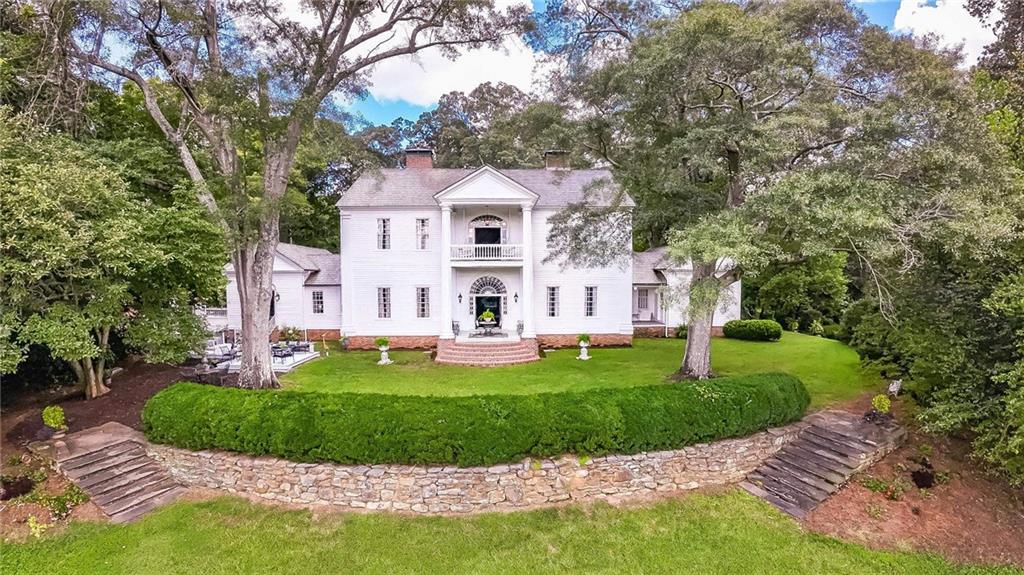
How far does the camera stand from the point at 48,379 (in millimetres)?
11938

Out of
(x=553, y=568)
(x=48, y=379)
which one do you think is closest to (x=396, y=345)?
(x=48, y=379)

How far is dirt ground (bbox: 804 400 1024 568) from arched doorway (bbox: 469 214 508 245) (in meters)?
14.6

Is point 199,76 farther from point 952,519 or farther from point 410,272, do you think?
point 952,519

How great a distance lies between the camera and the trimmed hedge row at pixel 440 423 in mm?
8344

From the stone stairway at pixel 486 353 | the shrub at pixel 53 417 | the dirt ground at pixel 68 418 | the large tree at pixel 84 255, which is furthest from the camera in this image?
the stone stairway at pixel 486 353

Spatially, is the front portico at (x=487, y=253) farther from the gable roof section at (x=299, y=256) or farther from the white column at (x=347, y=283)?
the gable roof section at (x=299, y=256)

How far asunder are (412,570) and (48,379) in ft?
40.6

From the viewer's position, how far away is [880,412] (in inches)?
392

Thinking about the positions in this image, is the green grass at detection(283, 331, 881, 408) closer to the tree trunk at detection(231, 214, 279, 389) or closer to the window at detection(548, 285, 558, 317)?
the tree trunk at detection(231, 214, 279, 389)

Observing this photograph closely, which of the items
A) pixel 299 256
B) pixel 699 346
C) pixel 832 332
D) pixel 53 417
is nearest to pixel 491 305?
pixel 299 256

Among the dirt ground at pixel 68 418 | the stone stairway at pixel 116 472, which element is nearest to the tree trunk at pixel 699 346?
the stone stairway at pixel 116 472

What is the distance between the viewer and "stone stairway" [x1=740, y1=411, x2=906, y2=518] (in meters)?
8.66

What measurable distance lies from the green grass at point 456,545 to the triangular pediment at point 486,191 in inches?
487

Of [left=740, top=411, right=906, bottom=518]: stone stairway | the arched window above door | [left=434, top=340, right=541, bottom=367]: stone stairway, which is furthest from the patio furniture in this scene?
[left=740, top=411, right=906, bottom=518]: stone stairway
